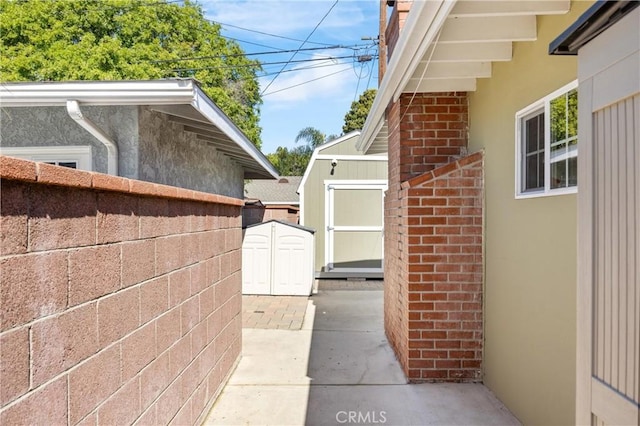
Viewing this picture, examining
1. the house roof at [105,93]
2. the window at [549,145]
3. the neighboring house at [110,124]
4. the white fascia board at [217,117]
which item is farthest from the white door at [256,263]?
the window at [549,145]

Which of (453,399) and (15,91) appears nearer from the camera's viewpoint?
(453,399)

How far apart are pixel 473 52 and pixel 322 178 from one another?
7.97 meters

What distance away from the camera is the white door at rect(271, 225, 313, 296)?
28.0 feet

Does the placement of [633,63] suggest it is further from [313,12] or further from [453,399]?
[313,12]

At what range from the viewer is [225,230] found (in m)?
3.86

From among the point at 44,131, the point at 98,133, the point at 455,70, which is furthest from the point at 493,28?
the point at 44,131

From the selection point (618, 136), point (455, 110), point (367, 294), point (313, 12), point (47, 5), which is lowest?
point (367, 294)

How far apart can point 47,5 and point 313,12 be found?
1221 cm

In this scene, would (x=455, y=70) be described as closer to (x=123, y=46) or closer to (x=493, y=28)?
(x=493, y=28)

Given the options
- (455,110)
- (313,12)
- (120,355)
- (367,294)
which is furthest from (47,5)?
(120,355)

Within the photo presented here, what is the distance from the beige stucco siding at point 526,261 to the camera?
100 inches

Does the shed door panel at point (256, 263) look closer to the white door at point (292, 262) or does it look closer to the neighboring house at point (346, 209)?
the white door at point (292, 262)

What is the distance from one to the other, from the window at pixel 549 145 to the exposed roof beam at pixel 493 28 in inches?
20.5

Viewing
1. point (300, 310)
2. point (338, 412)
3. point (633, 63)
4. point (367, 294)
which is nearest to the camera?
point (633, 63)
